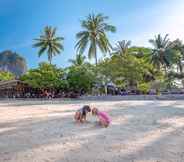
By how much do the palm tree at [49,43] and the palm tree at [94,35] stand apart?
624 centimetres

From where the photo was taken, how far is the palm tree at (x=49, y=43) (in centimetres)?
4584

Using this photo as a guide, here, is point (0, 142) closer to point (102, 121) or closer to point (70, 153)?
point (70, 153)

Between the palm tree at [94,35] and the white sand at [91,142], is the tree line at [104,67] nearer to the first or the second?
the palm tree at [94,35]

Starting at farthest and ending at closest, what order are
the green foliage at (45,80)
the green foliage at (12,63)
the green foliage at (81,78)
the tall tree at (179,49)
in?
the green foliage at (12,63) → the tall tree at (179,49) → the green foliage at (45,80) → the green foliage at (81,78)

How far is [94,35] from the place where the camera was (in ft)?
132

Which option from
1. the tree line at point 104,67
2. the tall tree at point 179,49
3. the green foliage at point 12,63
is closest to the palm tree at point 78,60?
the tree line at point 104,67

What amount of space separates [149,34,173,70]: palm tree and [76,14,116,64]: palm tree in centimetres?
858

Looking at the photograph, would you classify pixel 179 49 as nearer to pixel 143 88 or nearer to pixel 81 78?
pixel 143 88

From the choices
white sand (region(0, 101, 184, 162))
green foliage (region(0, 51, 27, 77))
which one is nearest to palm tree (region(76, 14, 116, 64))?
white sand (region(0, 101, 184, 162))

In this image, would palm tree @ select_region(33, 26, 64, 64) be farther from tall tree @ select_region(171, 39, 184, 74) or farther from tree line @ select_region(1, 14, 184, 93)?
tall tree @ select_region(171, 39, 184, 74)

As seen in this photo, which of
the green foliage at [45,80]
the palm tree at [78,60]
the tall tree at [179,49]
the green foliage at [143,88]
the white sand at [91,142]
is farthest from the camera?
the tall tree at [179,49]

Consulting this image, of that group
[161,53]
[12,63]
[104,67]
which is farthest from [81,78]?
[12,63]

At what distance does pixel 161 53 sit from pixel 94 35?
11.7 meters

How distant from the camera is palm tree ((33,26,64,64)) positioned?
45.8 m
